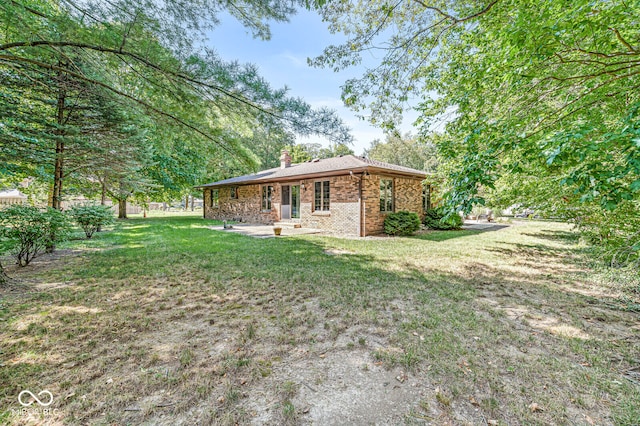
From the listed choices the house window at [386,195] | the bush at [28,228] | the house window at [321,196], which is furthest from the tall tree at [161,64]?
the house window at [386,195]

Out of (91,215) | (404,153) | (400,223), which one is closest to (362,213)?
(400,223)

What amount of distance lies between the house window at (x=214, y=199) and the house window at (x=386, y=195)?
1368cm

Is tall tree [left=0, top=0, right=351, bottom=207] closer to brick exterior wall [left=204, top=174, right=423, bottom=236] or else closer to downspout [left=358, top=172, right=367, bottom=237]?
downspout [left=358, top=172, right=367, bottom=237]

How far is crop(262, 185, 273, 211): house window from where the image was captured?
15922 mm

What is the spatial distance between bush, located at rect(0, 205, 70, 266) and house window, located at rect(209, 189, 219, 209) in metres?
14.0

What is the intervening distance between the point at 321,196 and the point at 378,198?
2.74 meters

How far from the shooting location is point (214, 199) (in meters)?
20.6

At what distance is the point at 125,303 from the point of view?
3932 millimetres

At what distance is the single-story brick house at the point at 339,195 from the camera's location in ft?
36.0

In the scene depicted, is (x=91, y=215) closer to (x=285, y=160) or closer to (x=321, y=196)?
(x=321, y=196)

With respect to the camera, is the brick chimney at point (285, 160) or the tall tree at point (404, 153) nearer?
the brick chimney at point (285, 160)

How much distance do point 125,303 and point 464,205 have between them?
4.85 meters

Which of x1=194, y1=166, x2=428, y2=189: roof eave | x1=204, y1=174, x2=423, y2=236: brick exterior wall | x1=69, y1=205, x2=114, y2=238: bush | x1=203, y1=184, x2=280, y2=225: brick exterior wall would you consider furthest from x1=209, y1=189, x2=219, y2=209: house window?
x1=69, y1=205, x2=114, y2=238: bush

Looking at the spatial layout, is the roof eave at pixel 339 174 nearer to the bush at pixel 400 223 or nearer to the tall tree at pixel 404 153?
the bush at pixel 400 223
